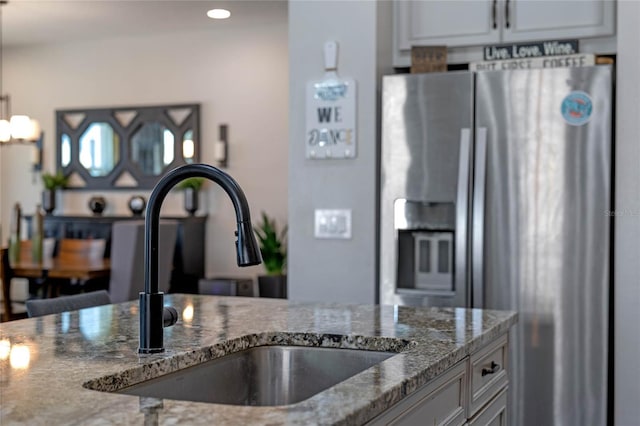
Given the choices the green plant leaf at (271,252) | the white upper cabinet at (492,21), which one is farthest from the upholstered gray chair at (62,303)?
the green plant leaf at (271,252)

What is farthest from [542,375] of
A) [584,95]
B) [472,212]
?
[584,95]

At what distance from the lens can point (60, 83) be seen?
25.3ft

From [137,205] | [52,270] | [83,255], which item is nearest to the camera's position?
[52,270]

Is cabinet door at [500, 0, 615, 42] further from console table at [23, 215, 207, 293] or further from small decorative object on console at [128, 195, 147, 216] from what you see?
small decorative object on console at [128, 195, 147, 216]

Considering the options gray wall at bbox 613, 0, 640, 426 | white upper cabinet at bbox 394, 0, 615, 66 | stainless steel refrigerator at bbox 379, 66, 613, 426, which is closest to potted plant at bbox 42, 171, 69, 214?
white upper cabinet at bbox 394, 0, 615, 66

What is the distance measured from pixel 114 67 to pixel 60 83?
643 mm

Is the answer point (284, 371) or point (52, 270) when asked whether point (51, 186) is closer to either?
point (52, 270)

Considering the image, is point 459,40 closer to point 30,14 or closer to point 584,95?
point 584,95

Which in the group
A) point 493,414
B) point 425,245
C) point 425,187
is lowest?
point 493,414

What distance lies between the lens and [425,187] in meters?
3.23

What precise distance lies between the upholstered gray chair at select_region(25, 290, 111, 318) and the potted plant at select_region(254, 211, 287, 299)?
131 inches

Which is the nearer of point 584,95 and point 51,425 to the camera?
point 51,425

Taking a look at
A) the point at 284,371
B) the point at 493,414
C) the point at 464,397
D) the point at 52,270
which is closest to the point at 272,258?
the point at 52,270

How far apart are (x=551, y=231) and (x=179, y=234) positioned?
13.7 ft
